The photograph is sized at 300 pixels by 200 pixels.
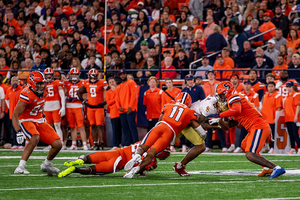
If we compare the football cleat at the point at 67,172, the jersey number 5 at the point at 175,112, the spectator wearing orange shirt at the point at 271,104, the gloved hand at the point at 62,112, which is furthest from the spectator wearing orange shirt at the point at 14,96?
the jersey number 5 at the point at 175,112

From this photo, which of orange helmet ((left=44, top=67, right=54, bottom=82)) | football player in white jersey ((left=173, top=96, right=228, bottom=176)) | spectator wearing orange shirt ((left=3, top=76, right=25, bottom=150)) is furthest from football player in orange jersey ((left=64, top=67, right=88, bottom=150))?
football player in white jersey ((left=173, top=96, right=228, bottom=176))

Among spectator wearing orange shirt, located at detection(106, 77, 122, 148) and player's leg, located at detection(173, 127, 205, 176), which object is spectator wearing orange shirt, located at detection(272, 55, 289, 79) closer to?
spectator wearing orange shirt, located at detection(106, 77, 122, 148)

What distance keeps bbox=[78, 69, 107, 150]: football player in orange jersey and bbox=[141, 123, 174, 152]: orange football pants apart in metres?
6.55

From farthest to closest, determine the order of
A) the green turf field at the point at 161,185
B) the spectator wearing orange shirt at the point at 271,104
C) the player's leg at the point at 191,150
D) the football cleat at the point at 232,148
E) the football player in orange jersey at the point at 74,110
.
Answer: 1. the football player in orange jersey at the point at 74,110
2. the football cleat at the point at 232,148
3. the spectator wearing orange shirt at the point at 271,104
4. the player's leg at the point at 191,150
5. the green turf field at the point at 161,185

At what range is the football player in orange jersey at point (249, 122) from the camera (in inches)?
297

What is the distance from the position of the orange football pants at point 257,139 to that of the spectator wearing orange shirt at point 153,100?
6005mm

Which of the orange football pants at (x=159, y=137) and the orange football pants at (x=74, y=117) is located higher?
the orange football pants at (x=159, y=137)

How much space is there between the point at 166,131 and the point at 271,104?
6.17 meters

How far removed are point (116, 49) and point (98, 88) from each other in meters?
3.40

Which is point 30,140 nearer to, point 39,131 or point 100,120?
point 39,131

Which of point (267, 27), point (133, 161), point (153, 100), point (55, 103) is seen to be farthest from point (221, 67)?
point (133, 161)

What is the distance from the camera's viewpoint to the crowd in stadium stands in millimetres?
13438

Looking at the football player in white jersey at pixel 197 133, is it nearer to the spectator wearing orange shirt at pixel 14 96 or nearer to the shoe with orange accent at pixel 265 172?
the shoe with orange accent at pixel 265 172

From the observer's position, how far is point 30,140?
26.4ft
